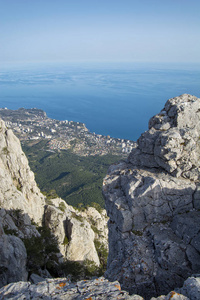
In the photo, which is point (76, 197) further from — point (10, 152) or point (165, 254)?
point (165, 254)

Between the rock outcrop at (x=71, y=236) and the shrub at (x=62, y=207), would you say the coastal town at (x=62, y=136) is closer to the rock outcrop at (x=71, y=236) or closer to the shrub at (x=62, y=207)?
the shrub at (x=62, y=207)

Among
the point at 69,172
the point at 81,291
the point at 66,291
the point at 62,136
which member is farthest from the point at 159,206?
the point at 62,136

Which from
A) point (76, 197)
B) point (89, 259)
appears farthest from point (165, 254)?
point (76, 197)

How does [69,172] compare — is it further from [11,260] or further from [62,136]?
[11,260]

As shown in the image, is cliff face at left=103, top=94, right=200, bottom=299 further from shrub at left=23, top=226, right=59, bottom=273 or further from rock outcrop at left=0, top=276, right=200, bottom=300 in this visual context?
shrub at left=23, top=226, right=59, bottom=273

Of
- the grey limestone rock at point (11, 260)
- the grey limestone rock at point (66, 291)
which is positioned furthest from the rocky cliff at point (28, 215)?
the grey limestone rock at point (66, 291)

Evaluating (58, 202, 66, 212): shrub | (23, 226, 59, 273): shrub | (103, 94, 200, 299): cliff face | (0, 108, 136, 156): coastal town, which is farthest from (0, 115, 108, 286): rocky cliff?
(0, 108, 136, 156): coastal town
